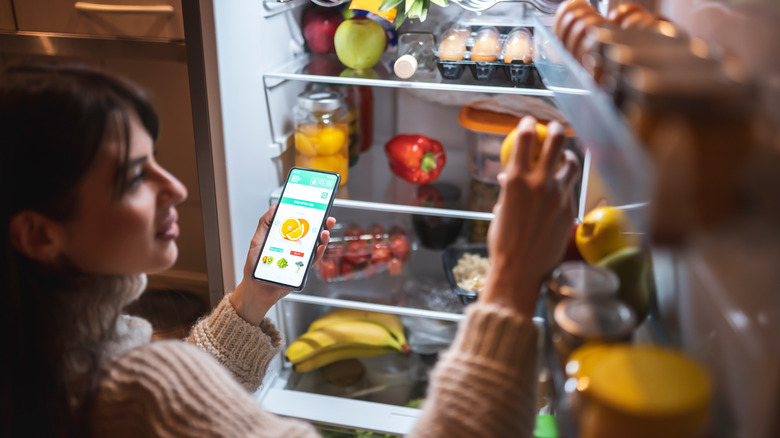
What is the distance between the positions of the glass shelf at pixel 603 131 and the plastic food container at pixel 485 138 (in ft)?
2.47

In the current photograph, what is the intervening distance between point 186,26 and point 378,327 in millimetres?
939

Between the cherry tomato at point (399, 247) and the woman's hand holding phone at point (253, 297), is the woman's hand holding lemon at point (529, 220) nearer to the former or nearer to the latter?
the woman's hand holding phone at point (253, 297)

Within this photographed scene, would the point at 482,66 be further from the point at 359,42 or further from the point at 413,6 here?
the point at 359,42

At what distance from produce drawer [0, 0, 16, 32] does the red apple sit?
2.25 feet

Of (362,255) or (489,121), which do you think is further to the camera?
(362,255)

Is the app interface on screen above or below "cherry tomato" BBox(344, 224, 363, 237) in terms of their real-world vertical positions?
above

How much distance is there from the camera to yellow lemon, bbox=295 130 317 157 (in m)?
1.62

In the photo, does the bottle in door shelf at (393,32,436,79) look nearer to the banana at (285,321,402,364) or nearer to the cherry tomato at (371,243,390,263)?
the cherry tomato at (371,243,390,263)

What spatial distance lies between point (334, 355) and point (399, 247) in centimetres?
36

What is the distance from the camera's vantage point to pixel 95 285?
81 centimetres

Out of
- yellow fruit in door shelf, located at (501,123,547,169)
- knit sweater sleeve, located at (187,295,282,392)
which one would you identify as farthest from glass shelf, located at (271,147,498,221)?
yellow fruit in door shelf, located at (501,123,547,169)

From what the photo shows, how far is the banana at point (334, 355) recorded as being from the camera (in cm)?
182

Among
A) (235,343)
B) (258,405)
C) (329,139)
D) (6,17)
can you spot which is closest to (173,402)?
(258,405)

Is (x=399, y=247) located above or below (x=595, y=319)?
below
